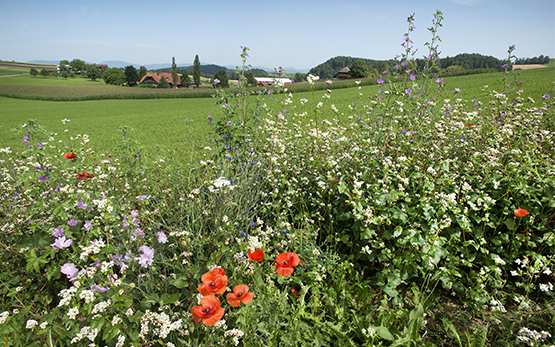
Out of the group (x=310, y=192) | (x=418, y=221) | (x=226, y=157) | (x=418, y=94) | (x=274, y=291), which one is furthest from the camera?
(x=418, y=94)

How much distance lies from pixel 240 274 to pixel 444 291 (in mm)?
1843

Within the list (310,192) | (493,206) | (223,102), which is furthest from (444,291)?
(223,102)

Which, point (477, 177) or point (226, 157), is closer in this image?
point (477, 177)

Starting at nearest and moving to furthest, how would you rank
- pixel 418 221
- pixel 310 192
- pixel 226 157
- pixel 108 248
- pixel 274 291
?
pixel 108 248 < pixel 274 291 < pixel 418 221 < pixel 310 192 < pixel 226 157

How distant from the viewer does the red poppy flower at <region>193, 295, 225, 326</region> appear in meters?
1.29

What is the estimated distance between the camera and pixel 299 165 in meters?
3.37

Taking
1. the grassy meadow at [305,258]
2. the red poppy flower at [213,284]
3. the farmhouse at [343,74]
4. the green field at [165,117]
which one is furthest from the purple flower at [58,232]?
the farmhouse at [343,74]

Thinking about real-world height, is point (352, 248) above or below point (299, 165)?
below

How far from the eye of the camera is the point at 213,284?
1.43 meters

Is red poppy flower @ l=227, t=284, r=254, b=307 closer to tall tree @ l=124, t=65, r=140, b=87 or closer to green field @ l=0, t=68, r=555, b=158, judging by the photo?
green field @ l=0, t=68, r=555, b=158

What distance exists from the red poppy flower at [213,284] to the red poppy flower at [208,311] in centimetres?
4

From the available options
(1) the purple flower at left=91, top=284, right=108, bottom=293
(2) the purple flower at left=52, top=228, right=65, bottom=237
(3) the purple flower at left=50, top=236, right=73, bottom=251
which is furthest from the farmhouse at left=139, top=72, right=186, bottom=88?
(1) the purple flower at left=91, top=284, right=108, bottom=293

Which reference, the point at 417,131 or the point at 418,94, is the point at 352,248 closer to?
the point at 417,131

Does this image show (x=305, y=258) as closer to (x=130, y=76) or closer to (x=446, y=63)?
(x=446, y=63)
